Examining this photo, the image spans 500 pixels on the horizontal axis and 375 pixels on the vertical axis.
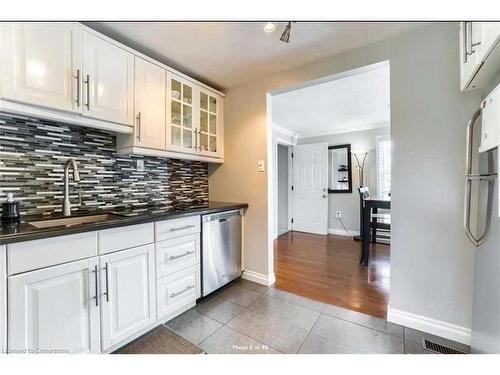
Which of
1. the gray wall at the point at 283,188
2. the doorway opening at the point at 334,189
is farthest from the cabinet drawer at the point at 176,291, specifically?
the gray wall at the point at 283,188

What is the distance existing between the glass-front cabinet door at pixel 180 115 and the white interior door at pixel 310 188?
3.16m

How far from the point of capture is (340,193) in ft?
15.1

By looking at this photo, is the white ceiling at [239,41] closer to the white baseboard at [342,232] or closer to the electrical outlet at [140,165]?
the electrical outlet at [140,165]

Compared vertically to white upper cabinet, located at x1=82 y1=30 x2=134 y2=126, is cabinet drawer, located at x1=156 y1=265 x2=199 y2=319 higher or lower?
lower

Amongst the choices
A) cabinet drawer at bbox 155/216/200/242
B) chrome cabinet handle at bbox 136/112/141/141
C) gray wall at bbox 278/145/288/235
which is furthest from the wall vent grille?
gray wall at bbox 278/145/288/235

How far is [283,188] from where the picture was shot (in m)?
5.11

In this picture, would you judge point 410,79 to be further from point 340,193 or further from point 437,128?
point 340,193

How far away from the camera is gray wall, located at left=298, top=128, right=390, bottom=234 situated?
14.0 feet

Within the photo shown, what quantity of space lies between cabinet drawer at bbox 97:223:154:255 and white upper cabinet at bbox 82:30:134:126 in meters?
0.81

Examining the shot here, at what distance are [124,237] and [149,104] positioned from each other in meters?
1.11

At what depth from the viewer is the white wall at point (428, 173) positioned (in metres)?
1.43

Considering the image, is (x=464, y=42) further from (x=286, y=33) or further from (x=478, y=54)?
(x=286, y=33)

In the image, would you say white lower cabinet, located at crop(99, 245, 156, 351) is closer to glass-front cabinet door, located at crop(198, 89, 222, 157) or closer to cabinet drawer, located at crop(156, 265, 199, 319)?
cabinet drawer, located at crop(156, 265, 199, 319)

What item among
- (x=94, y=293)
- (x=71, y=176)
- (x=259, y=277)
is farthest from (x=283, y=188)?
(x=94, y=293)
